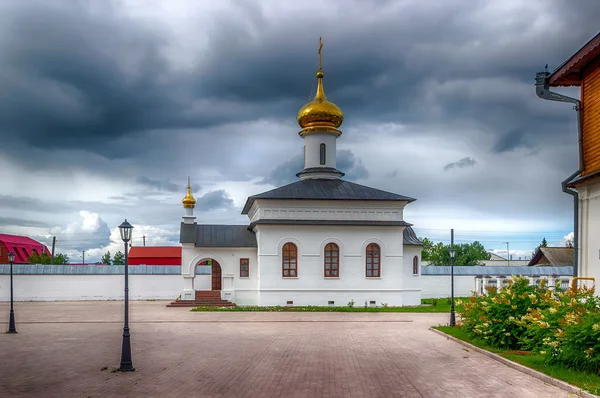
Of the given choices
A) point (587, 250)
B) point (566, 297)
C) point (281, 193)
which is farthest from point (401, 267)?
point (566, 297)

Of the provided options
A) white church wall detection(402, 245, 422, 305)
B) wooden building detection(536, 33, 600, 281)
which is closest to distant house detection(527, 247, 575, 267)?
white church wall detection(402, 245, 422, 305)

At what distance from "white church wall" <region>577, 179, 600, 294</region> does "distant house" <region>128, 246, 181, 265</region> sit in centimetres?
4292

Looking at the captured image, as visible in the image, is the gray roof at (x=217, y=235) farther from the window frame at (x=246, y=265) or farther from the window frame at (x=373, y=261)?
the window frame at (x=373, y=261)

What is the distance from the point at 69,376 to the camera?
1130 centimetres

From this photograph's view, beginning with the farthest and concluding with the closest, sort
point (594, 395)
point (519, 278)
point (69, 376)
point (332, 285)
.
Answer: point (332, 285)
point (519, 278)
point (69, 376)
point (594, 395)

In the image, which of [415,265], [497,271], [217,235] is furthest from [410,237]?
[497,271]

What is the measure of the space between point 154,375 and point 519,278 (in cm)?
894

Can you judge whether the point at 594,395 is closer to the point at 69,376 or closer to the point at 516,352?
the point at 516,352

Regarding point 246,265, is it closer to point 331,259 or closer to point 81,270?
point 331,259

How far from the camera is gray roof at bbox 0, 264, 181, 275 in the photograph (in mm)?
35906

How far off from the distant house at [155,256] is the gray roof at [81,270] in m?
16.5

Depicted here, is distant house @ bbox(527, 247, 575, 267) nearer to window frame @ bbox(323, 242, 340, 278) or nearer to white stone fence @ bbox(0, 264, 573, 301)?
white stone fence @ bbox(0, 264, 573, 301)

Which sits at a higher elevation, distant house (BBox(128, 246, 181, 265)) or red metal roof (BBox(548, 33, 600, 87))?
red metal roof (BBox(548, 33, 600, 87))

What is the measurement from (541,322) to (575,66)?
23.0 feet
